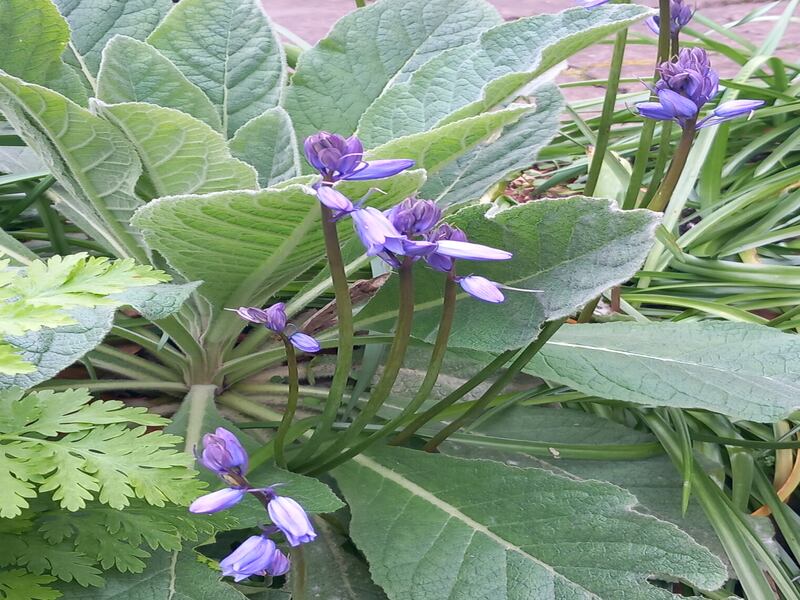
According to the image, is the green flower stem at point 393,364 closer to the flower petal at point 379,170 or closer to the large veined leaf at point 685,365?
the flower petal at point 379,170

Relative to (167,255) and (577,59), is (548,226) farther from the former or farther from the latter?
(577,59)

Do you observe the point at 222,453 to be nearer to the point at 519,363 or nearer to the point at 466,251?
the point at 466,251

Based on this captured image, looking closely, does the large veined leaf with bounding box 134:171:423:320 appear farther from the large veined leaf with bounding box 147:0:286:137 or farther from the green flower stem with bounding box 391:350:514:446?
the large veined leaf with bounding box 147:0:286:137

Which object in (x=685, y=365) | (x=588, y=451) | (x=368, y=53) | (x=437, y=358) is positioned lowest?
(x=588, y=451)

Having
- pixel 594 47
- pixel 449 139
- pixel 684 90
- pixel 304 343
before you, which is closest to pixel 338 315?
pixel 304 343

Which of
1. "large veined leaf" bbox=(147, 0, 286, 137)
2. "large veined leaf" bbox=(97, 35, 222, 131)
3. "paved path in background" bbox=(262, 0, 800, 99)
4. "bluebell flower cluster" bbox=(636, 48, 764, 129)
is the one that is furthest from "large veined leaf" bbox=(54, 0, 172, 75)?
"paved path in background" bbox=(262, 0, 800, 99)

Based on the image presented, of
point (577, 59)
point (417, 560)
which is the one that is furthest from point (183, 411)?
point (577, 59)
